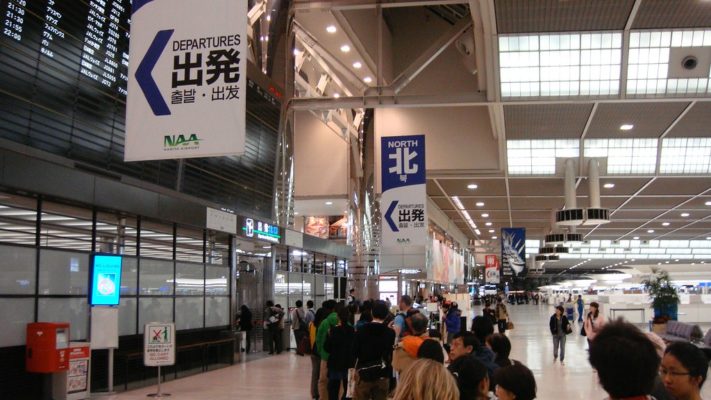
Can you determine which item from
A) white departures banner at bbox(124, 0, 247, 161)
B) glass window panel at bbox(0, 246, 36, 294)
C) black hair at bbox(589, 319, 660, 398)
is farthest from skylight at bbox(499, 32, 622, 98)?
black hair at bbox(589, 319, 660, 398)

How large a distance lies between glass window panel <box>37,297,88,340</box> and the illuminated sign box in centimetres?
589

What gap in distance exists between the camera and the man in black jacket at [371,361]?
764 cm

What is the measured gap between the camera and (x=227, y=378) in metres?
15.0

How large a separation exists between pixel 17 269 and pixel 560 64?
12.2 m

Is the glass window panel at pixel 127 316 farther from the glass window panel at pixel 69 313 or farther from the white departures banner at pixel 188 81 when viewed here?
the white departures banner at pixel 188 81

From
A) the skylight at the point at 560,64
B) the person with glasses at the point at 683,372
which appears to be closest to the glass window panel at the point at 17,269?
the person with glasses at the point at 683,372

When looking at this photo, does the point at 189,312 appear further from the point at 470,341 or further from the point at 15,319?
the point at 470,341

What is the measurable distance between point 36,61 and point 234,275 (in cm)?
862

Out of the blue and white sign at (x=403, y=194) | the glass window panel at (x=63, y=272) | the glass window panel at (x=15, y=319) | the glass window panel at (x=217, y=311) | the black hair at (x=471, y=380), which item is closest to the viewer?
the black hair at (x=471, y=380)

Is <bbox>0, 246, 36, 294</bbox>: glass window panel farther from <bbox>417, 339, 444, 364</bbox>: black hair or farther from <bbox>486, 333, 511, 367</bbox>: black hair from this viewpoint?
<bbox>486, 333, 511, 367</bbox>: black hair

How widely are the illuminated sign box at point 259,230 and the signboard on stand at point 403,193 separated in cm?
425

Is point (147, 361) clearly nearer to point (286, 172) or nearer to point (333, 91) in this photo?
point (286, 172)

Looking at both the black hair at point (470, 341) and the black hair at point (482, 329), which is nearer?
the black hair at point (470, 341)

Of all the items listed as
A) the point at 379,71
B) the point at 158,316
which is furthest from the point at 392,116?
the point at 158,316
